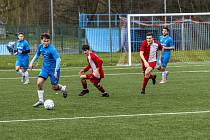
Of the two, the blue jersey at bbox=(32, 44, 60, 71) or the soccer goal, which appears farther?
the soccer goal

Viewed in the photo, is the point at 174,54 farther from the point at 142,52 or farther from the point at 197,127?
the point at 197,127

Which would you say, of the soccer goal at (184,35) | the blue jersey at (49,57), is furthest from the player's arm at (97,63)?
the soccer goal at (184,35)

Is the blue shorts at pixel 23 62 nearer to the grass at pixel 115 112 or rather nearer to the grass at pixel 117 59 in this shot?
the grass at pixel 115 112

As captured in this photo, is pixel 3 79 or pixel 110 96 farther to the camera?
→ pixel 3 79

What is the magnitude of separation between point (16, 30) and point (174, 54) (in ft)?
37.9

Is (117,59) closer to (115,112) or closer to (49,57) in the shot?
(49,57)

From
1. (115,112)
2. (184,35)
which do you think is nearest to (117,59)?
(184,35)

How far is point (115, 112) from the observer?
458 inches

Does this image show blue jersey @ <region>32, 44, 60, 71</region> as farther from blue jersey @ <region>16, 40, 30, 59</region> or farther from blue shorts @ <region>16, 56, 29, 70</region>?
blue shorts @ <region>16, 56, 29, 70</region>

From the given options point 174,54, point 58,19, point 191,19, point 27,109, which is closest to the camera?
point 27,109

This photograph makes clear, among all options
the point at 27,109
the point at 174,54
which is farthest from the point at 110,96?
the point at 174,54

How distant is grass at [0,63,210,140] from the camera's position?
29.7 ft

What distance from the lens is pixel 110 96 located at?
49.4 ft

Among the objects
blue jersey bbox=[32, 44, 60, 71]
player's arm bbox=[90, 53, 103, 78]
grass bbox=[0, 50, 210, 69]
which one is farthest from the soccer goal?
blue jersey bbox=[32, 44, 60, 71]
